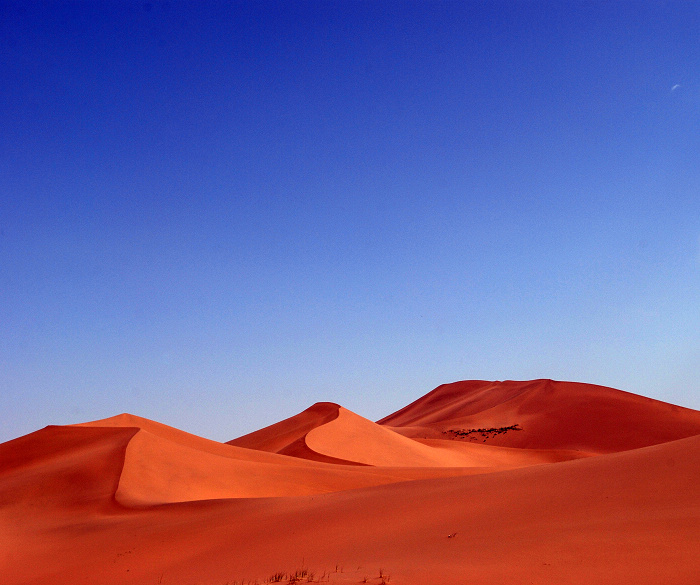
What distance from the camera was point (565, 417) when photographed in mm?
56219

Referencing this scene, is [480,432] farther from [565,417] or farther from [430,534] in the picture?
[430,534]

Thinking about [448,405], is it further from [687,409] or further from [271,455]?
[271,455]

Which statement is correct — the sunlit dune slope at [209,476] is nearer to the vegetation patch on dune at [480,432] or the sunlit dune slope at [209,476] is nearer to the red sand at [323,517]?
the red sand at [323,517]

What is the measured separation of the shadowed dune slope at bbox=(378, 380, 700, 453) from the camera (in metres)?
49.1

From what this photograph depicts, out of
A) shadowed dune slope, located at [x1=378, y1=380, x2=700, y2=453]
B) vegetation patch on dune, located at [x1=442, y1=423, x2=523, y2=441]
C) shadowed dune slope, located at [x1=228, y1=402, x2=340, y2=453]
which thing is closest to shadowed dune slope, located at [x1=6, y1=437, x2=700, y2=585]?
shadowed dune slope, located at [x1=228, y1=402, x2=340, y2=453]

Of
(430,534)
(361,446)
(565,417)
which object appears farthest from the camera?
(565,417)

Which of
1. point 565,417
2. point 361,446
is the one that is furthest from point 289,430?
point 565,417

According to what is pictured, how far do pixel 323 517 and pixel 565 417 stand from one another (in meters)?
47.7

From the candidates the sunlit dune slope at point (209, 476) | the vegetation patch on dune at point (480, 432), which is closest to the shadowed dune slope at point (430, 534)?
the sunlit dune slope at point (209, 476)

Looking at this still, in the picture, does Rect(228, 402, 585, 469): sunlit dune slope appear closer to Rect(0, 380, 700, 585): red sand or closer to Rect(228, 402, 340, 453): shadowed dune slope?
Rect(228, 402, 340, 453): shadowed dune slope

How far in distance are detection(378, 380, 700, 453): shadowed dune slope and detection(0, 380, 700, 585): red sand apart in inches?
1050

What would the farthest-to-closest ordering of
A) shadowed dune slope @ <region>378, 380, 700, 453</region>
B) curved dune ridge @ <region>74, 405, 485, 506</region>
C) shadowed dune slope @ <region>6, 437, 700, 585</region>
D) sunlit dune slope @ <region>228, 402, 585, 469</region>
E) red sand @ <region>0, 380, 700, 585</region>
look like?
shadowed dune slope @ <region>378, 380, 700, 453</region>, sunlit dune slope @ <region>228, 402, 585, 469</region>, curved dune ridge @ <region>74, 405, 485, 506</region>, red sand @ <region>0, 380, 700, 585</region>, shadowed dune slope @ <region>6, 437, 700, 585</region>

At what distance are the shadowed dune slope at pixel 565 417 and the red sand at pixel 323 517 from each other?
26672mm

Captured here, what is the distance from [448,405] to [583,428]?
2626cm
